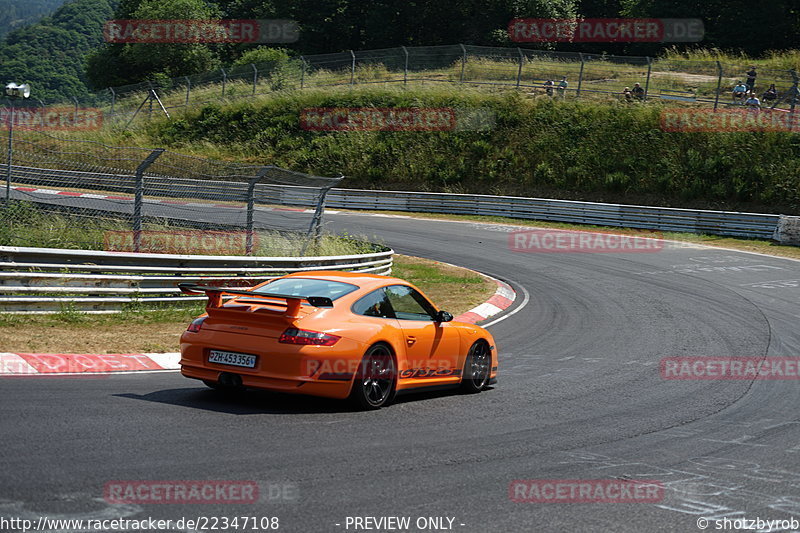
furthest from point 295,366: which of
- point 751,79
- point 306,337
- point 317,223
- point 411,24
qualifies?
point 411,24

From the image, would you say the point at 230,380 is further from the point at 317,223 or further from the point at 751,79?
the point at 751,79

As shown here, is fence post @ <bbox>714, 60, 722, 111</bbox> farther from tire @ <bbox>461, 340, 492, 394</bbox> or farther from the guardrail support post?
tire @ <bbox>461, 340, 492, 394</bbox>

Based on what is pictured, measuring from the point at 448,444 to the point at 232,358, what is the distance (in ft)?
7.08

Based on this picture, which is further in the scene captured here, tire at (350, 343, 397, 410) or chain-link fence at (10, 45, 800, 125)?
chain-link fence at (10, 45, 800, 125)

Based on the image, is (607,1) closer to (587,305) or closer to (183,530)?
(587,305)

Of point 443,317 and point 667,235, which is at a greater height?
point 443,317

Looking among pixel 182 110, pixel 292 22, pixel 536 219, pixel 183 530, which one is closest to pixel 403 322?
pixel 183 530

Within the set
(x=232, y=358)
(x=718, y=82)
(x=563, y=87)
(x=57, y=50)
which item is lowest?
(x=232, y=358)

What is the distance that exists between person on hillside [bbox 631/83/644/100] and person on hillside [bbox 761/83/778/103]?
536cm

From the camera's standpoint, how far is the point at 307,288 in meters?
8.65

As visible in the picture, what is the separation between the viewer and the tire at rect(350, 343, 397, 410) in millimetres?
7953

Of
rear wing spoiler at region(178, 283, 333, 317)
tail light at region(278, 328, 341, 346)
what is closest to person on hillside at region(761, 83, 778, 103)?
rear wing spoiler at region(178, 283, 333, 317)

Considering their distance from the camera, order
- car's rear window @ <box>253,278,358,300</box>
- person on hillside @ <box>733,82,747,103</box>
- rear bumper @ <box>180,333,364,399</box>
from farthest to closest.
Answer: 1. person on hillside @ <box>733,82,747,103</box>
2. car's rear window @ <box>253,278,358,300</box>
3. rear bumper @ <box>180,333,364,399</box>

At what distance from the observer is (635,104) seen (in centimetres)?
3959
